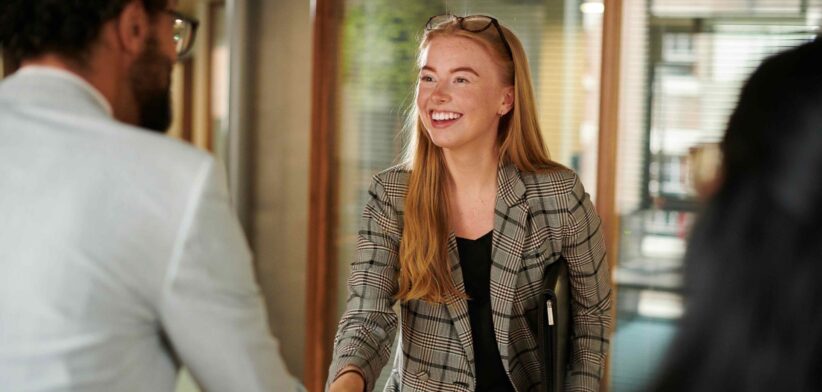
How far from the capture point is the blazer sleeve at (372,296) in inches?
89.9

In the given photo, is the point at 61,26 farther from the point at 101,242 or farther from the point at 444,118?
the point at 444,118

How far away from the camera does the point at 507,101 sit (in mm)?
2668

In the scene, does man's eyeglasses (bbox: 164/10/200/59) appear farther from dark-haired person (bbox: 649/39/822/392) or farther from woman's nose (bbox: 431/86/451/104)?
dark-haired person (bbox: 649/39/822/392)

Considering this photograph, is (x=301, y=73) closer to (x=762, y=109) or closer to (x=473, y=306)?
(x=473, y=306)

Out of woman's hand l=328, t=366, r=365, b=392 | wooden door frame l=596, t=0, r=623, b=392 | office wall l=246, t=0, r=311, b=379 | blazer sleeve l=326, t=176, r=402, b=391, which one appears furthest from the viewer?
office wall l=246, t=0, r=311, b=379

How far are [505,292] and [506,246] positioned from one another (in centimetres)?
12

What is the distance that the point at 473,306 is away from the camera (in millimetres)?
2451

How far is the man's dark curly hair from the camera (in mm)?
1416

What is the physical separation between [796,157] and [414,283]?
1.62 m

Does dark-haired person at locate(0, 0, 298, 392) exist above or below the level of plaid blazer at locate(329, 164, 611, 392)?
above

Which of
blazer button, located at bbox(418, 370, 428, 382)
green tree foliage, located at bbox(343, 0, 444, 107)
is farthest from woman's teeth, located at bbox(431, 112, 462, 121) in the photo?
green tree foliage, located at bbox(343, 0, 444, 107)

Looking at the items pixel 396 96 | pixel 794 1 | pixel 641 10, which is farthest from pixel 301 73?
pixel 794 1

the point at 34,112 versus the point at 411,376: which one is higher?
the point at 34,112

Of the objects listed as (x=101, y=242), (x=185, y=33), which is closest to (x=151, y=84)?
(x=101, y=242)
